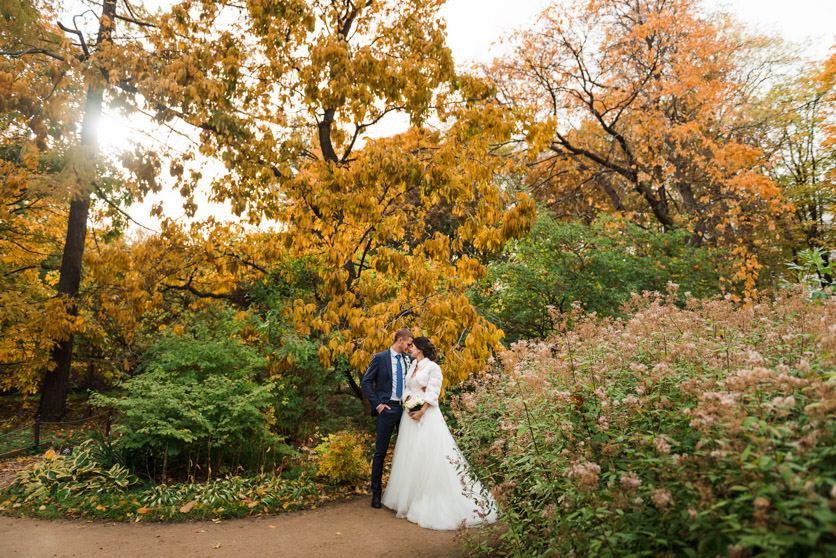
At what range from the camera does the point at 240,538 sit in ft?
16.3

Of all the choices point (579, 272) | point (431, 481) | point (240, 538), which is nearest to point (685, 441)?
point (431, 481)

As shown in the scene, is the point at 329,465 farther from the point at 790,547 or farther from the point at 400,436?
the point at 790,547

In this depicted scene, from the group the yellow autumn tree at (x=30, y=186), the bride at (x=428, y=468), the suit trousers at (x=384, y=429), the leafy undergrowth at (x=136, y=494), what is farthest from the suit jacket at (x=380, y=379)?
the yellow autumn tree at (x=30, y=186)

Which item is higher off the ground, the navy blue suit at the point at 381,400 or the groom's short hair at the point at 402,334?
the groom's short hair at the point at 402,334

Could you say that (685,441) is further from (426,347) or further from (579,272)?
(579,272)

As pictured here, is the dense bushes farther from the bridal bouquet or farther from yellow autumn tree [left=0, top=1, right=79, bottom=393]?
yellow autumn tree [left=0, top=1, right=79, bottom=393]

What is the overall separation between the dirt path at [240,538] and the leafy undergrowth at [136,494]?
0.61ft

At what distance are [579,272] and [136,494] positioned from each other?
8.02 meters

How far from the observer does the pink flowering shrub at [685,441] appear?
6.11 ft

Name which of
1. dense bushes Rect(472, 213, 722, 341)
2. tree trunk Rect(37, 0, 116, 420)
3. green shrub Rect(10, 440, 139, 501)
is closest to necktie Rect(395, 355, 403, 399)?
green shrub Rect(10, 440, 139, 501)

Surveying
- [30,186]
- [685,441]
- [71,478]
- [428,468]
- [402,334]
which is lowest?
[71,478]

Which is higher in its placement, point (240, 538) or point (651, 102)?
point (651, 102)

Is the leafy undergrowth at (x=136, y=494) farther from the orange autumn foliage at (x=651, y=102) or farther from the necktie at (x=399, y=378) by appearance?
the orange autumn foliage at (x=651, y=102)

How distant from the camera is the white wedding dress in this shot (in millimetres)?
4883
